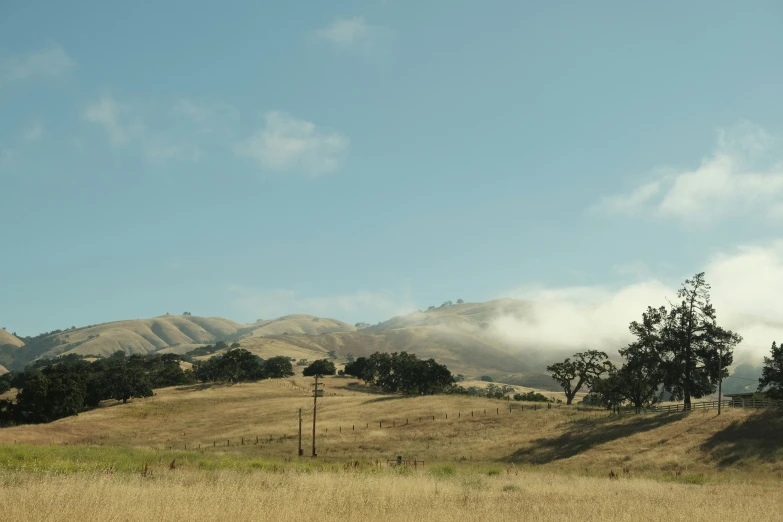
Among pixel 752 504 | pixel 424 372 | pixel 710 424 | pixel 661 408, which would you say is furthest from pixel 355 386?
pixel 752 504

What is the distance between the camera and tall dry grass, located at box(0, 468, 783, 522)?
40.3ft

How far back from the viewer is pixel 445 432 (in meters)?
77.1

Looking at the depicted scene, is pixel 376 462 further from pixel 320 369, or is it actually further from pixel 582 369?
pixel 320 369

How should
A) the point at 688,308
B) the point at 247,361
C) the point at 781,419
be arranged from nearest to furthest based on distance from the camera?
1. the point at 781,419
2. the point at 688,308
3. the point at 247,361

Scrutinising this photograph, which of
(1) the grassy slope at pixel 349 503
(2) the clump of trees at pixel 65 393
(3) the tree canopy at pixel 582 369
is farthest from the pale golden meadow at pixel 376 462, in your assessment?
(3) the tree canopy at pixel 582 369

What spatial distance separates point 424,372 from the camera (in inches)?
5354

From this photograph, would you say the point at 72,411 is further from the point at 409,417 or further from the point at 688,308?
the point at 688,308

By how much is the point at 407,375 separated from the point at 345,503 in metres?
123

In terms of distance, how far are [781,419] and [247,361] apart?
127 m

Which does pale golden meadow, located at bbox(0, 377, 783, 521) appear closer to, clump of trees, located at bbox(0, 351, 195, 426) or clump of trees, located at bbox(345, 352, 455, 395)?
clump of trees, located at bbox(0, 351, 195, 426)

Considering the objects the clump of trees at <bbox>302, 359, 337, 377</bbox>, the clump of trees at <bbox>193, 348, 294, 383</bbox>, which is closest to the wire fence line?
the clump of trees at <bbox>193, 348, 294, 383</bbox>

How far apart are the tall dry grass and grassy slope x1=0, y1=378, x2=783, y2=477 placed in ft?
88.3

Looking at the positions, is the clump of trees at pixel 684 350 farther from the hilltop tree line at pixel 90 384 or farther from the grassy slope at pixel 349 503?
the hilltop tree line at pixel 90 384

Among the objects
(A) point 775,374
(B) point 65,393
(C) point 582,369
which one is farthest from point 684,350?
(B) point 65,393
